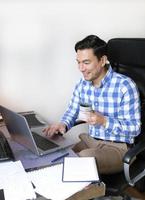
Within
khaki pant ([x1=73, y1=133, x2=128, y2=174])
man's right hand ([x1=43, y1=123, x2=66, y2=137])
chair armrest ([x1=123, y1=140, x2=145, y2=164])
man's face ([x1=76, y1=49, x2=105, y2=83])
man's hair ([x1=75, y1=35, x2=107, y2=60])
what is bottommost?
khaki pant ([x1=73, y1=133, x2=128, y2=174])

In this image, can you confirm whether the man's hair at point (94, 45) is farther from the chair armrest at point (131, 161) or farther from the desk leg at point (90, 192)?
the desk leg at point (90, 192)

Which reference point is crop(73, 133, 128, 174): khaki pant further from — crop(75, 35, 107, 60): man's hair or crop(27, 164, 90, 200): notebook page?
crop(75, 35, 107, 60): man's hair

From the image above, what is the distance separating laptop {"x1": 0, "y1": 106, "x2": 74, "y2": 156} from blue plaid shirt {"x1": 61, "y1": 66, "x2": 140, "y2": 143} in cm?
29

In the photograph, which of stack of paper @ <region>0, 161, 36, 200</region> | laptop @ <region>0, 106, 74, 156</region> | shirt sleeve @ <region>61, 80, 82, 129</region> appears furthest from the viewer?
shirt sleeve @ <region>61, 80, 82, 129</region>

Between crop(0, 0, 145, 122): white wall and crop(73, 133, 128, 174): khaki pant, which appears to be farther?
crop(0, 0, 145, 122): white wall

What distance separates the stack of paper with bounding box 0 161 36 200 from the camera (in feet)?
4.01

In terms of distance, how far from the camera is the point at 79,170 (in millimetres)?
1393

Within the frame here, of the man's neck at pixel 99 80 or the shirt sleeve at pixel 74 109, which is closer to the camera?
the man's neck at pixel 99 80

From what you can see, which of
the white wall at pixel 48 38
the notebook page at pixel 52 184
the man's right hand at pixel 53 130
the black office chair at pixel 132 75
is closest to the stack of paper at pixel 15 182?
the notebook page at pixel 52 184

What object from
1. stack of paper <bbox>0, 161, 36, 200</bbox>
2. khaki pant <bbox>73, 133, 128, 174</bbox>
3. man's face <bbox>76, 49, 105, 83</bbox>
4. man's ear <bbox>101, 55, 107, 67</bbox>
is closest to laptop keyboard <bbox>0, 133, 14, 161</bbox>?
stack of paper <bbox>0, 161, 36, 200</bbox>

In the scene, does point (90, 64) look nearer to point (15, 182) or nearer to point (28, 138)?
point (28, 138)

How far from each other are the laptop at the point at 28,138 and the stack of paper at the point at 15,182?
13cm

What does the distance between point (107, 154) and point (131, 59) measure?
2.08 feet

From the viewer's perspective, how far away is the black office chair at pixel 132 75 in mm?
1709
